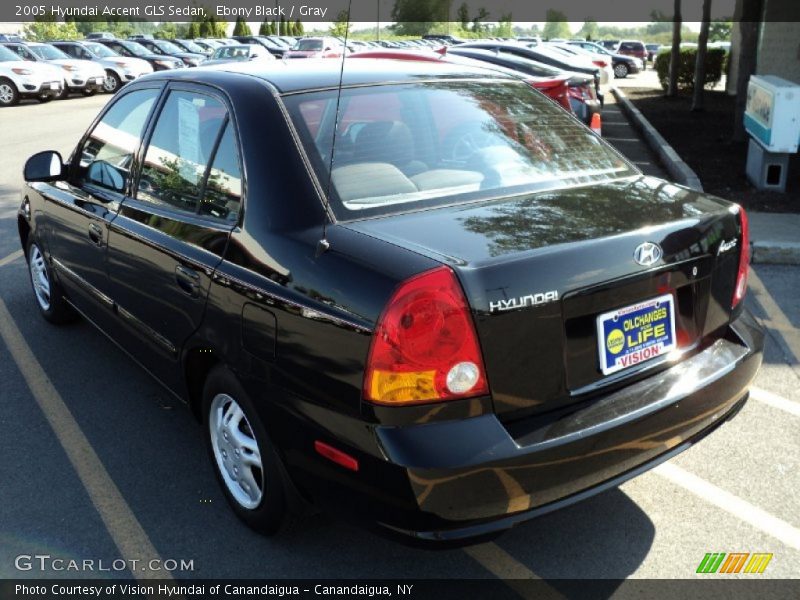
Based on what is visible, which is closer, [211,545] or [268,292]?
[268,292]

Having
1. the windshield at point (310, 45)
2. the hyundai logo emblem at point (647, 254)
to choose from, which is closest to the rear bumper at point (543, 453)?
the hyundai logo emblem at point (647, 254)

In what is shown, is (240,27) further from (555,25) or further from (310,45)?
(555,25)

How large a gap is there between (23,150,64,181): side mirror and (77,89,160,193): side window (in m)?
0.15

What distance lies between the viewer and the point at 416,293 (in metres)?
2.45

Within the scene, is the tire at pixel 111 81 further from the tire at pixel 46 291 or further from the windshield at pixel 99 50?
the tire at pixel 46 291

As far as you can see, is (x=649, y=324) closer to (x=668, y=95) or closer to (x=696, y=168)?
(x=696, y=168)

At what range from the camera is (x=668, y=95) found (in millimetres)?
24203

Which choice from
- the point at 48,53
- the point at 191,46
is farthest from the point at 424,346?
the point at 191,46

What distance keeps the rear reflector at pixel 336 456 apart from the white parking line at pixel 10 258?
5341mm

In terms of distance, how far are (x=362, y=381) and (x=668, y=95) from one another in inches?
941

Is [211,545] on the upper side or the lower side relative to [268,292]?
lower


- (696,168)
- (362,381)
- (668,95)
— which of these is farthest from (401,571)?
(668,95)

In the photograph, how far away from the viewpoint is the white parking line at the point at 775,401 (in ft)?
14.0

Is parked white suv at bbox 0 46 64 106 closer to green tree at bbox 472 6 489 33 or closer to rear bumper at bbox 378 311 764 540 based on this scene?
rear bumper at bbox 378 311 764 540
